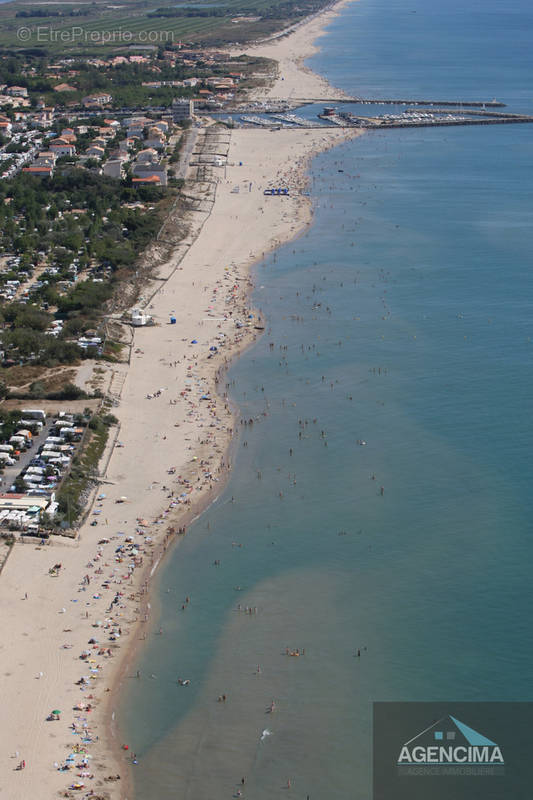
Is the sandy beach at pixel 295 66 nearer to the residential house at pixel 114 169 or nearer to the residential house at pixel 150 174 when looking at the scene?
the residential house at pixel 114 169

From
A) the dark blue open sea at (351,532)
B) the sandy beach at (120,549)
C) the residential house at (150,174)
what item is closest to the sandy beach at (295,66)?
the residential house at (150,174)

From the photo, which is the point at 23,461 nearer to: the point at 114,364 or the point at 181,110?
the point at 114,364

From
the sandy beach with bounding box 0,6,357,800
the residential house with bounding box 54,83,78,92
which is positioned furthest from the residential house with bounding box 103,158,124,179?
the residential house with bounding box 54,83,78,92

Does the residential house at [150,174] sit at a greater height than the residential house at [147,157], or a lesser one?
greater

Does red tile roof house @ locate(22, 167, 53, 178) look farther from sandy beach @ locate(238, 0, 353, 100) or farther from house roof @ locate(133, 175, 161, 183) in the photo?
sandy beach @ locate(238, 0, 353, 100)

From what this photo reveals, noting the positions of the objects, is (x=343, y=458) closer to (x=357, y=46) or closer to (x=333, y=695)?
(x=333, y=695)

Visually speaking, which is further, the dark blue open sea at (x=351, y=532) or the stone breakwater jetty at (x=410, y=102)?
the stone breakwater jetty at (x=410, y=102)

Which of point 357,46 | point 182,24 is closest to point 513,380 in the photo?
point 357,46
